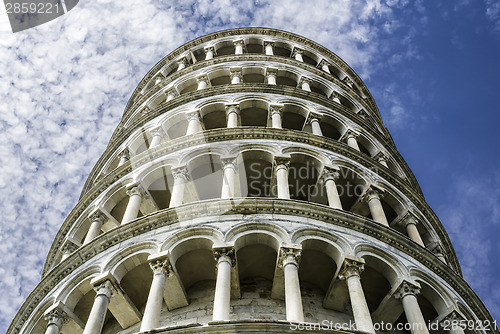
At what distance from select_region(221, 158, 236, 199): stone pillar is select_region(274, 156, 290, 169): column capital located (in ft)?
3.79

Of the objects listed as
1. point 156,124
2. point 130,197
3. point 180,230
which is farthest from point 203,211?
point 156,124

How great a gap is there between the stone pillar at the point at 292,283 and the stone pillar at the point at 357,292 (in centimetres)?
105

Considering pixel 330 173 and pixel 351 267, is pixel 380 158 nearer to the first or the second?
pixel 330 173

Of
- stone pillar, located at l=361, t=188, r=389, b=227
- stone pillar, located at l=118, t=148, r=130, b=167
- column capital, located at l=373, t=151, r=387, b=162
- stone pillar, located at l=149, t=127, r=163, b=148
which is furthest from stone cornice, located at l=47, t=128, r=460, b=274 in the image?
column capital, located at l=373, t=151, r=387, b=162

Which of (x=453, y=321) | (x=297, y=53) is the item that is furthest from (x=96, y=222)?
(x=297, y=53)

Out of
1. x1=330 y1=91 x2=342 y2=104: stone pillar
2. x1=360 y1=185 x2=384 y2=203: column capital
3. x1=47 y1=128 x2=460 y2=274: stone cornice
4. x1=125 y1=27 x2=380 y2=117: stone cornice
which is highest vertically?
x1=125 y1=27 x2=380 y2=117: stone cornice

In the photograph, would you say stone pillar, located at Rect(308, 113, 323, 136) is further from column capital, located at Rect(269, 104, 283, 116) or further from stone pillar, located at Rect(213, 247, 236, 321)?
stone pillar, located at Rect(213, 247, 236, 321)

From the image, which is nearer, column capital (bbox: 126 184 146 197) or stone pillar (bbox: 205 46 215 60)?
column capital (bbox: 126 184 146 197)

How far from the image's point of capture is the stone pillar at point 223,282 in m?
11.4

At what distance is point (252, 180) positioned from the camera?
17875 mm

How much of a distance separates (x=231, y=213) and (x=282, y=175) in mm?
2774

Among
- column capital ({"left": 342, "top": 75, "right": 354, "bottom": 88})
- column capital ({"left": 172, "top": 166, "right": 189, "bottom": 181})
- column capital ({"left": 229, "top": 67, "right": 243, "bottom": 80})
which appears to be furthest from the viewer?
column capital ({"left": 342, "top": 75, "right": 354, "bottom": 88})

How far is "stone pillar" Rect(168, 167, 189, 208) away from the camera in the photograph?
15774 mm

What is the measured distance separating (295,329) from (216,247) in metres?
3.29
